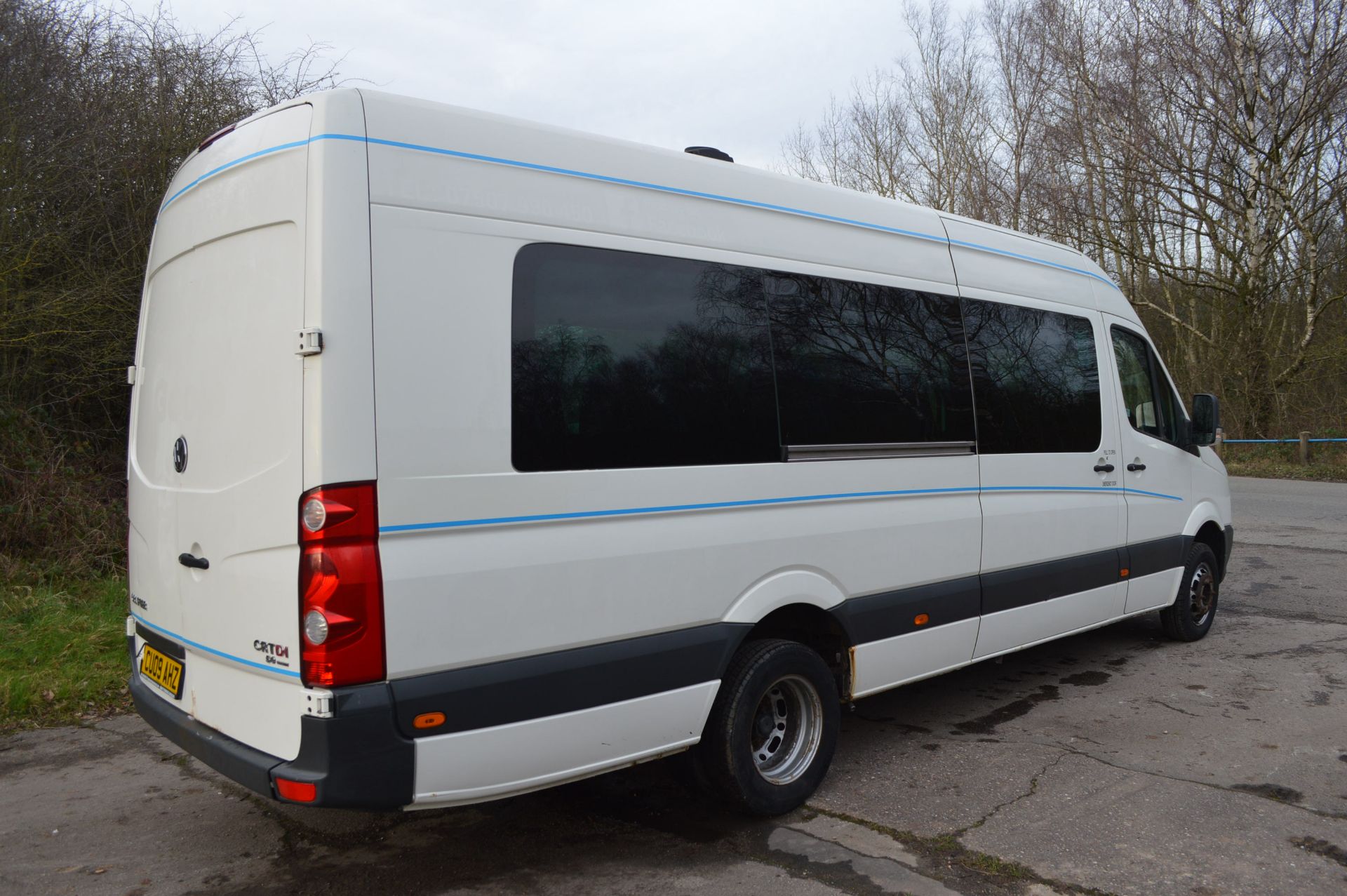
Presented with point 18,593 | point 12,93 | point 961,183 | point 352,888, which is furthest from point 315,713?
A: point 961,183

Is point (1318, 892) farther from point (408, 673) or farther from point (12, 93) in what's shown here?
point (12, 93)

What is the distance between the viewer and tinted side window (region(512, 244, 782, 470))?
3.17m

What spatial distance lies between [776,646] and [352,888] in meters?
1.72

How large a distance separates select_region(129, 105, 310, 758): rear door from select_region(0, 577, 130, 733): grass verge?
210cm

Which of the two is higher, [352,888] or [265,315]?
[265,315]

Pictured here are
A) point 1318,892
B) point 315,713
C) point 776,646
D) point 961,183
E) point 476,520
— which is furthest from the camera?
point 961,183

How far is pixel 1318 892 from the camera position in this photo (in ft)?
10.6

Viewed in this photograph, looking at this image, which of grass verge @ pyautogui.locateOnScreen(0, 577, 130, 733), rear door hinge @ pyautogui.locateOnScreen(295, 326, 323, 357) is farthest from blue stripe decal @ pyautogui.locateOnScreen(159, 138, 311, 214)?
grass verge @ pyautogui.locateOnScreen(0, 577, 130, 733)

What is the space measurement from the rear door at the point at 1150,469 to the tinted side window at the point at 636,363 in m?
3.14

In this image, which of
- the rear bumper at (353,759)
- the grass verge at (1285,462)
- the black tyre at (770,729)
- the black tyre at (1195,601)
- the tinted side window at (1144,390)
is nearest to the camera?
the rear bumper at (353,759)

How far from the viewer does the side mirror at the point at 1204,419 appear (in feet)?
21.0

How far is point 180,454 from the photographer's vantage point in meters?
3.42

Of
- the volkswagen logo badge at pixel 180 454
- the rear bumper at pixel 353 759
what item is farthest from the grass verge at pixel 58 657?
the rear bumper at pixel 353 759

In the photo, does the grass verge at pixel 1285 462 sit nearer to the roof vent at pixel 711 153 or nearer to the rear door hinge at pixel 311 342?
the roof vent at pixel 711 153
